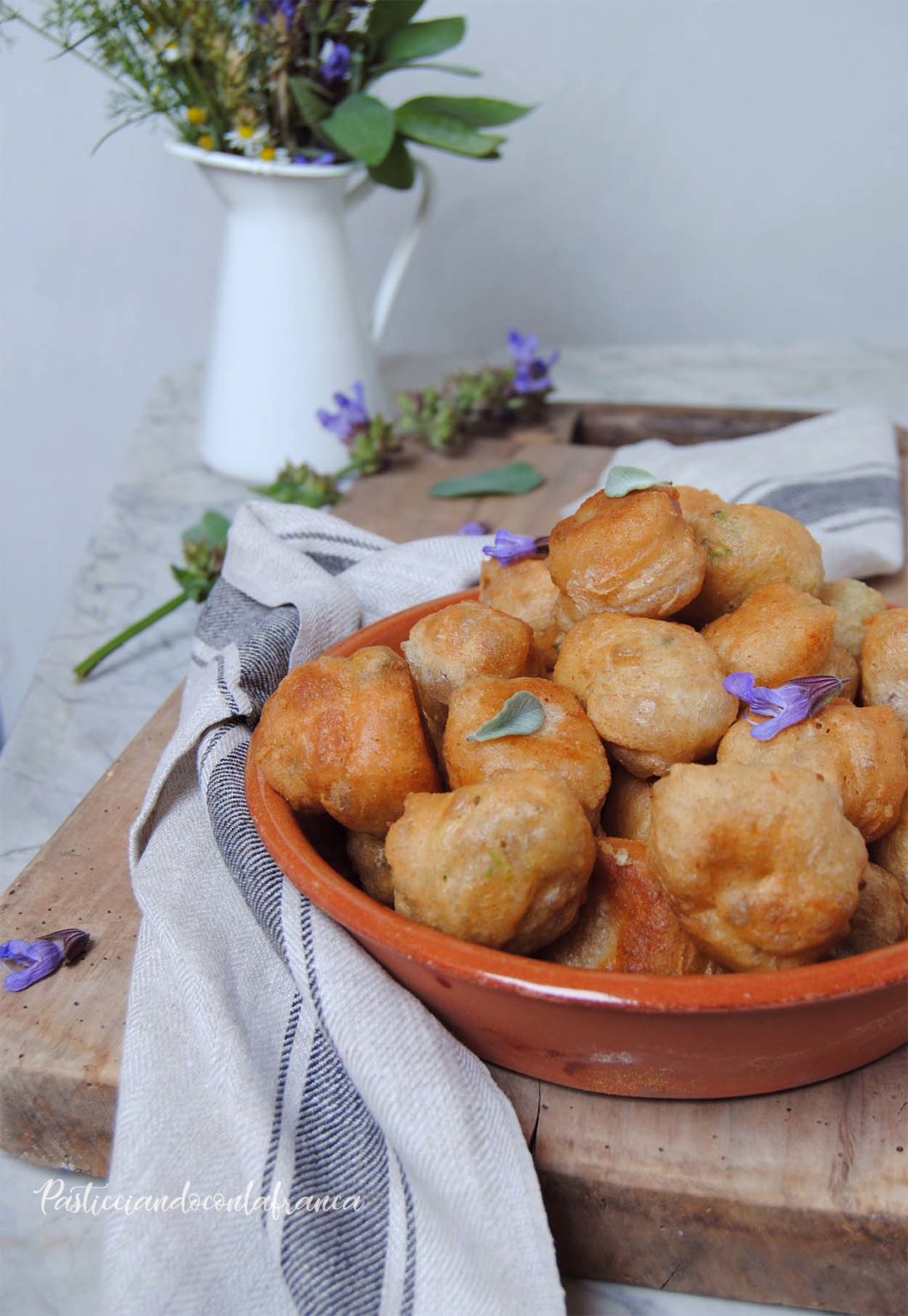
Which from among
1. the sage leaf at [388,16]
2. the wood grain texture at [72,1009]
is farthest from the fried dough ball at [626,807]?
the sage leaf at [388,16]

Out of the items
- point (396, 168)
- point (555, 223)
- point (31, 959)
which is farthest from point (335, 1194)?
point (555, 223)

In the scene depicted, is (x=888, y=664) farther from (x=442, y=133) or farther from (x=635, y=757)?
(x=442, y=133)

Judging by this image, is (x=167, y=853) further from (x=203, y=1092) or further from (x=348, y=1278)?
(x=348, y=1278)

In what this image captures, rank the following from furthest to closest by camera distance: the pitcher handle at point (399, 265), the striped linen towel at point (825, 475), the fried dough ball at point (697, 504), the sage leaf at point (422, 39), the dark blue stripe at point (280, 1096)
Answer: the pitcher handle at point (399, 265), the sage leaf at point (422, 39), the striped linen towel at point (825, 475), the fried dough ball at point (697, 504), the dark blue stripe at point (280, 1096)

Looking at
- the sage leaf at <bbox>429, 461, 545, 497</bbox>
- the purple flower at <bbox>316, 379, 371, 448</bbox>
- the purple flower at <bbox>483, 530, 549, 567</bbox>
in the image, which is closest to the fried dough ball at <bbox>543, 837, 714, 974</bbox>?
the purple flower at <bbox>483, 530, 549, 567</bbox>

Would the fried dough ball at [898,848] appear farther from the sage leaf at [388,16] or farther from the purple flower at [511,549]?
the sage leaf at [388,16]

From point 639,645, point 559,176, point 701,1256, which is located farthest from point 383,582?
point 559,176
